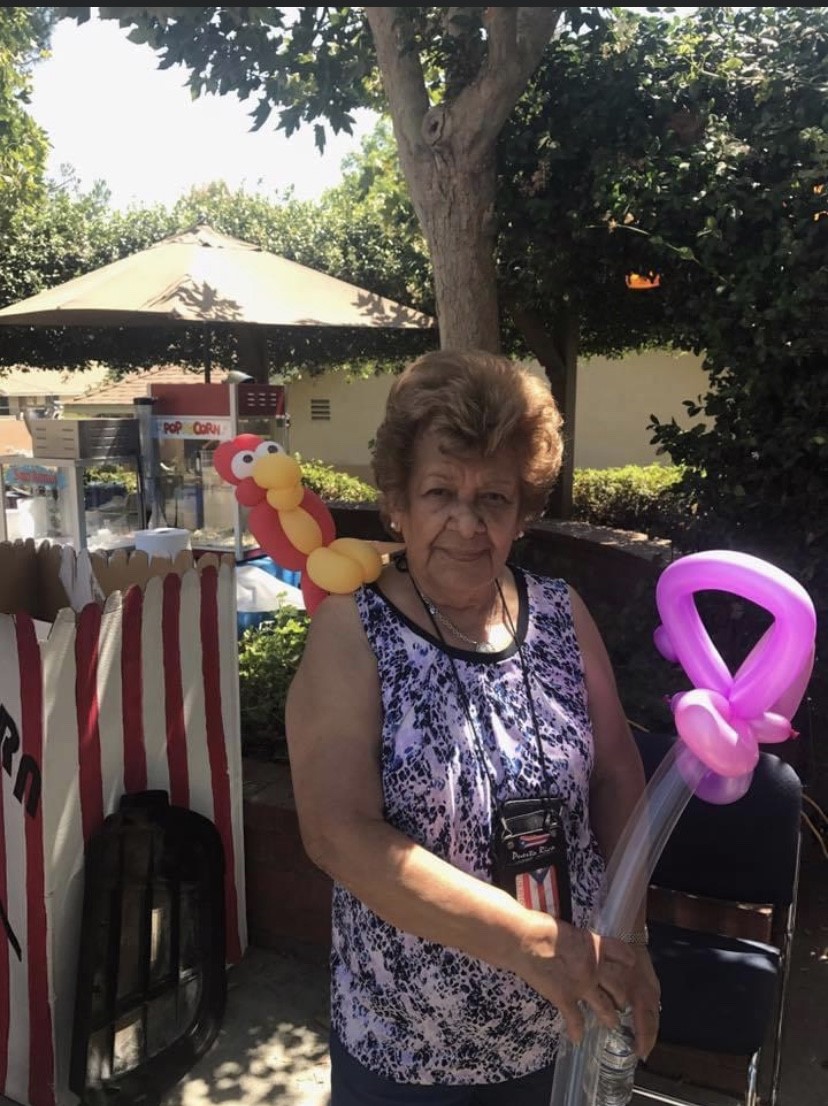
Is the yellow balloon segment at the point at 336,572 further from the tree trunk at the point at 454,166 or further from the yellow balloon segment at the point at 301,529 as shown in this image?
the tree trunk at the point at 454,166

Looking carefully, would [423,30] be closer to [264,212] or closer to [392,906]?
[392,906]

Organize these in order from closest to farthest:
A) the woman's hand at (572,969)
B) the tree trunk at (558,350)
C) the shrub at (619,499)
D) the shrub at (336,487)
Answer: the woman's hand at (572,969) < the tree trunk at (558,350) < the shrub at (619,499) < the shrub at (336,487)

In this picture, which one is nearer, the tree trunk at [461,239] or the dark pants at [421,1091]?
the dark pants at [421,1091]

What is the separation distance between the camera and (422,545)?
4.51ft

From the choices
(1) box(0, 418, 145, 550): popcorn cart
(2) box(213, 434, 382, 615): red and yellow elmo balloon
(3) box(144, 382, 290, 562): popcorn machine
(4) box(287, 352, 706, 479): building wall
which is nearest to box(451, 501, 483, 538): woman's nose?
(2) box(213, 434, 382, 615): red and yellow elmo balloon

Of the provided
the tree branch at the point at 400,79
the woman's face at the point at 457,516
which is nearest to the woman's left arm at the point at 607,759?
the woman's face at the point at 457,516

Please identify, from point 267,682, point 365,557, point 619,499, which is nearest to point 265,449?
point 365,557

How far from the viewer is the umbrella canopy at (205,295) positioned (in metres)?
5.51

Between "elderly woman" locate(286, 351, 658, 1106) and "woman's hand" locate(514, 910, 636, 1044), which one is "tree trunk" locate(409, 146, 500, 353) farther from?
"woman's hand" locate(514, 910, 636, 1044)

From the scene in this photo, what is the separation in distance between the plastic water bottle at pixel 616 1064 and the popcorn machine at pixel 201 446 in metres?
4.76

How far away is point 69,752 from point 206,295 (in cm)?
407

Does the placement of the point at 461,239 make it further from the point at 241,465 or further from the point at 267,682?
the point at 241,465

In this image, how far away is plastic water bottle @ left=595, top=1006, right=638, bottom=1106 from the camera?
129 centimetres

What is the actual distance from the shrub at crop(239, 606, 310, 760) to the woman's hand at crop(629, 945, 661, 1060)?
195 centimetres
